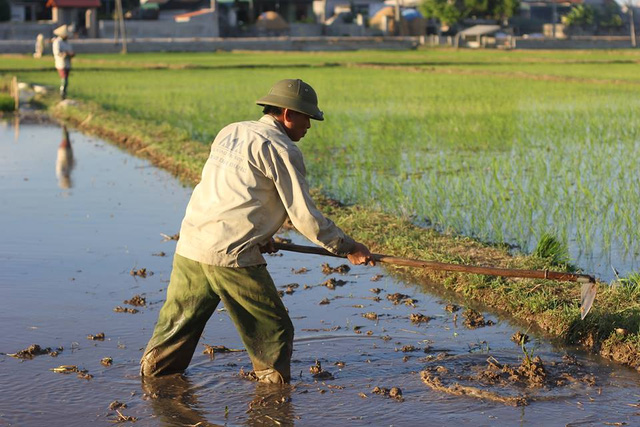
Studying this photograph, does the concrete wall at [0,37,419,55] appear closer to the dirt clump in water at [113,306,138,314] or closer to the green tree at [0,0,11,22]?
the green tree at [0,0,11,22]

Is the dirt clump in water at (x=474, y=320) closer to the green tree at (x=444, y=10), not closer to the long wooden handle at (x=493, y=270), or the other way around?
the long wooden handle at (x=493, y=270)

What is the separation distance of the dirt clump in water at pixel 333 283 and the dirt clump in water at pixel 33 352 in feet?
5.48

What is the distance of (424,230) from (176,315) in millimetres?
2937

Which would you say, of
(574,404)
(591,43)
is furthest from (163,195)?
(591,43)

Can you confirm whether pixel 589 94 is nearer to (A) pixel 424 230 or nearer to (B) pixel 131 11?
(A) pixel 424 230

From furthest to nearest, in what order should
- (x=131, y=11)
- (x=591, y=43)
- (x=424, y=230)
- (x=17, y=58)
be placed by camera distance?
1. (x=131, y=11)
2. (x=591, y=43)
3. (x=17, y=58)
4. (x=424, y=230)

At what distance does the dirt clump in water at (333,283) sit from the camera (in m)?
5.47

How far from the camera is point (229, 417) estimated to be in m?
3.61

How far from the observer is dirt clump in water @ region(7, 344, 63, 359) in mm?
4234

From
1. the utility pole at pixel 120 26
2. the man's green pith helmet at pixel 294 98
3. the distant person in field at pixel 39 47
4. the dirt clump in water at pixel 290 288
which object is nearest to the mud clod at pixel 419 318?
the dirt clump in water at pixel 290 288

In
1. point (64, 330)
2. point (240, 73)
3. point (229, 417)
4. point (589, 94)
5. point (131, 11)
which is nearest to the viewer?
point (229, 417)

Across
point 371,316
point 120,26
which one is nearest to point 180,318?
point 371,316

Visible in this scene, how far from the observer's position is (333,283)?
5512 mm

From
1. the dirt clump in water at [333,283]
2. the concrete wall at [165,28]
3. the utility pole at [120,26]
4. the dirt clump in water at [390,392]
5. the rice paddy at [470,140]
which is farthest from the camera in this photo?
the concrete wall at [165,28]
